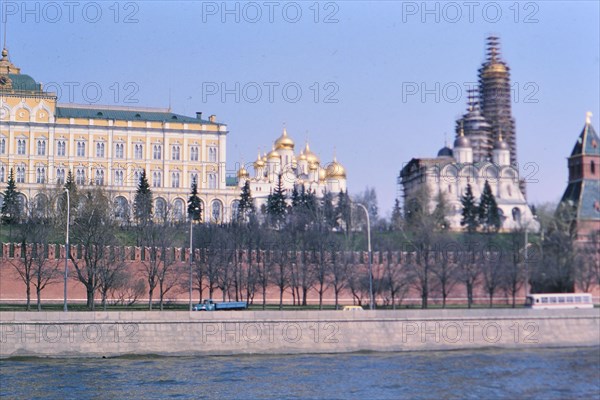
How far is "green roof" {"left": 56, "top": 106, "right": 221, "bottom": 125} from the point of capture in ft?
255

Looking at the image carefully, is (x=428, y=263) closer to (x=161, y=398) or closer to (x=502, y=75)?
(x=161, y=398)

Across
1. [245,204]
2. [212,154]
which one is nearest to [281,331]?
[245,204]

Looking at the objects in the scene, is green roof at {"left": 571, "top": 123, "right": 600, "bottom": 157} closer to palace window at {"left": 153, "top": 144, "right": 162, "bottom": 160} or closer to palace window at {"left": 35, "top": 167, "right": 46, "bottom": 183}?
palace window at {"left": 153, "top": 144, "right": 162, "bottom": 160}

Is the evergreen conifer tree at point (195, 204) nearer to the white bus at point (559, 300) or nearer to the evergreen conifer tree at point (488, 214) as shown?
the evergreen conifer tree at point (488, 214)

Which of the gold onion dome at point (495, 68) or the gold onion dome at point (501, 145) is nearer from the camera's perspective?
the gold onion dome at point (501, 145)

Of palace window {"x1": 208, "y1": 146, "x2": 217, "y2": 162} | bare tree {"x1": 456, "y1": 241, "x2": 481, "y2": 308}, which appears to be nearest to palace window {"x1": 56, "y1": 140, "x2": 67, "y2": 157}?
palace window {"x1": 208, "y1": 146, "x2": 217, "y2": 162}

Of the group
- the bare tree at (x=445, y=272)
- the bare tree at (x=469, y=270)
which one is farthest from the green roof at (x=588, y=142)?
the bare tree at (x=445, y=272)

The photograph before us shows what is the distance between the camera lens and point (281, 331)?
125ft

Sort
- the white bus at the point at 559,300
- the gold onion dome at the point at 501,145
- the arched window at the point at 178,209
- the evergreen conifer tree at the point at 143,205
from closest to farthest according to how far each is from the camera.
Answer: the white bus at the point at 559,300, the evergreen conifer tree at the point at 143,205, the arched window at the point at 178,209, the gold onion dome at the point at 501,145

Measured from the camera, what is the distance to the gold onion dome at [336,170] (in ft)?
282

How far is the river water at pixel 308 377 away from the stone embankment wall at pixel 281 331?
0.72 meters

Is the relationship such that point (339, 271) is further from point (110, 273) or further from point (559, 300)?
point (110, 273)

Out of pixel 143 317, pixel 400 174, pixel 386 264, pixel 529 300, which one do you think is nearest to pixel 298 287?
pixel 386 264

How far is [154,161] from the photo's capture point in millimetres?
77688
